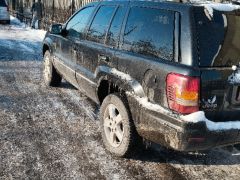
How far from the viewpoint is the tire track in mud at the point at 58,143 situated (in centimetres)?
424

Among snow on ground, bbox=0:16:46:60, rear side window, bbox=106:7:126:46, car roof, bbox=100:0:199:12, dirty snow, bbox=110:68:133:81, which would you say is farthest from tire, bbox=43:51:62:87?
snow on ground, bbox=0:16:46:60

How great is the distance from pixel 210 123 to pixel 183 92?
0.41 meters

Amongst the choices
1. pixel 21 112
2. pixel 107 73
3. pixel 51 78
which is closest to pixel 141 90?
pixel 107 73

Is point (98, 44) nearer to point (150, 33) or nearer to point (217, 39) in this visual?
point (150, 33)

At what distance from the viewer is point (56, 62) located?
7160 millimetres

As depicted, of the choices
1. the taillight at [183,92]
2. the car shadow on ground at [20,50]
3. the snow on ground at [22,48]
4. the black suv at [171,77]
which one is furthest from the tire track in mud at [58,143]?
the snow on ground at [22,48]

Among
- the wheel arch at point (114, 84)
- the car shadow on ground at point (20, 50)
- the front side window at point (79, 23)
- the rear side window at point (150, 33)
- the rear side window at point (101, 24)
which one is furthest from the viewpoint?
the car shadow on ground at point (20, 50)

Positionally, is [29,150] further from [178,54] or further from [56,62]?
[56,62]

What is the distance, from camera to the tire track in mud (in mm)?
4238

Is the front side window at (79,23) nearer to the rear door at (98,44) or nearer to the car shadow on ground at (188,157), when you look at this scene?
the rear door at (98,44)

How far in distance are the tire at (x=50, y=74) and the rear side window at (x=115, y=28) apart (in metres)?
2.81

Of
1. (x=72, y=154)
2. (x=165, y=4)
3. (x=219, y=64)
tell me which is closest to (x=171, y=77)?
(x=219, y=64)

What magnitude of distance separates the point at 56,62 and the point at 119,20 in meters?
2.60

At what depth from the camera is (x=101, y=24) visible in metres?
5.38
